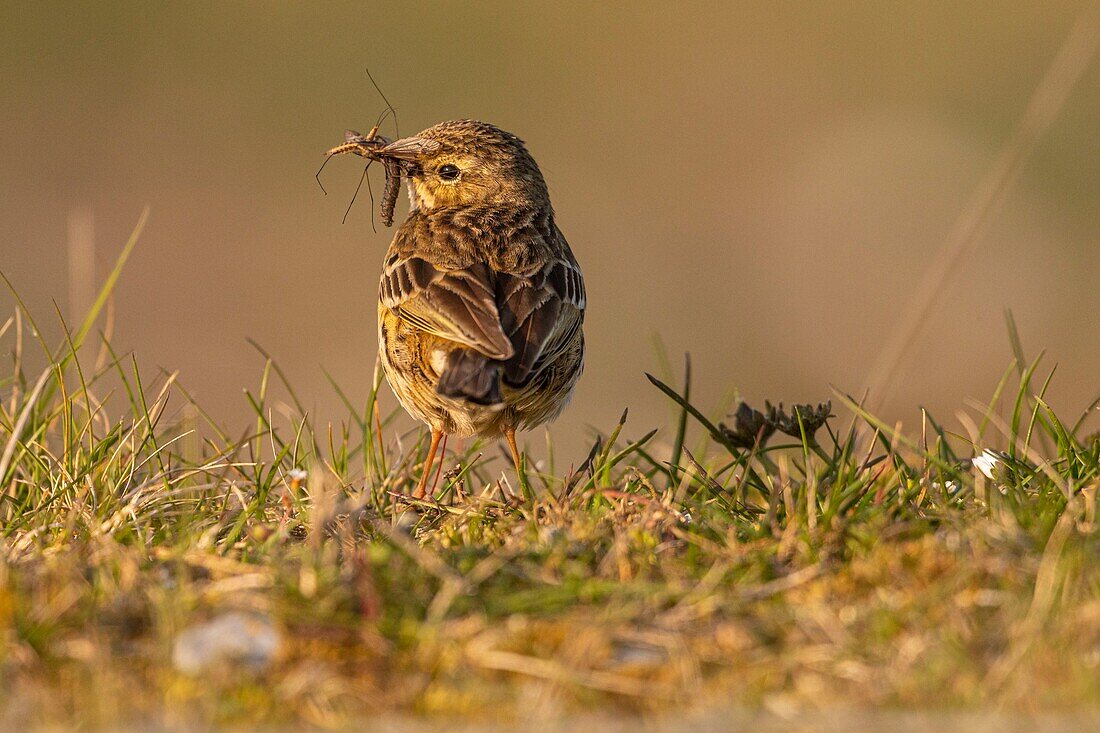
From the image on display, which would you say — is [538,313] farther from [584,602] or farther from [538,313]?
[584,602]

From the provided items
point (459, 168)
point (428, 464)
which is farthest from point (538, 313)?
point (459, 168)

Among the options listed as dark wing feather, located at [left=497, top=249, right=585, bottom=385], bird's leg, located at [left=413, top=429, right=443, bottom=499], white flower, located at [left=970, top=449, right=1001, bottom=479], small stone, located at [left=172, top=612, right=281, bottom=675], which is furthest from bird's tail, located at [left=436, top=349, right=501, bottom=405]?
small stone, located at [left=172, top=612, right=281, bottom=675]

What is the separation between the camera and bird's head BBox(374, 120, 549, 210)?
311 inches

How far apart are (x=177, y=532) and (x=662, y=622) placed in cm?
202

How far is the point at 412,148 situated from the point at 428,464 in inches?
101

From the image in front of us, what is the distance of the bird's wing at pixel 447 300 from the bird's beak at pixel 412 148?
94 centimetres

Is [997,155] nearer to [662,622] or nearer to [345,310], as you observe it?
[345,310]

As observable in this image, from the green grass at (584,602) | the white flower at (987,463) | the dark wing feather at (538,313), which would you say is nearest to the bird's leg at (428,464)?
the dark wing feather at (538,313)

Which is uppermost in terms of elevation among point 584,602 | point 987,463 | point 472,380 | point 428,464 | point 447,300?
point 987,463

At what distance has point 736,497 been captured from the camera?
4.93 meters

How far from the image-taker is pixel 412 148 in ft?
25.8

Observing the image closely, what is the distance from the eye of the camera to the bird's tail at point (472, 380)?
587 centimetres

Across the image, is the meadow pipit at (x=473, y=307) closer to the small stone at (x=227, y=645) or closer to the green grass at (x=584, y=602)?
the green grass at (x=584, y=602)

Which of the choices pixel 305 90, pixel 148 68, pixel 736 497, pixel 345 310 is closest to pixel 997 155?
pixel 345 310
